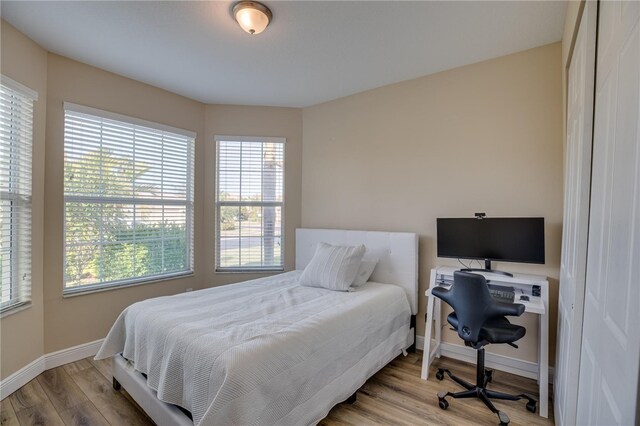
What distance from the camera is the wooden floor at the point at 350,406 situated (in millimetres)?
2021

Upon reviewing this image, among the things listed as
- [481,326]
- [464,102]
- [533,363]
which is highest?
[464,102]

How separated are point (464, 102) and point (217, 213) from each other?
304 cm

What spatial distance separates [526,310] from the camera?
216 cm

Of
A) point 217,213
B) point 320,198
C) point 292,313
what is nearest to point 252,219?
point 217,213

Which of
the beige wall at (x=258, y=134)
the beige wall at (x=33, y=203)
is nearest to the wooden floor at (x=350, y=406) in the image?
the beige wall at (x=33, y=203)

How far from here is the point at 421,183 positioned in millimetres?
3162

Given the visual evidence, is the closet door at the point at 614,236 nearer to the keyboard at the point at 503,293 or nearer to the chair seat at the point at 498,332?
the chair seat at the point at 498,332

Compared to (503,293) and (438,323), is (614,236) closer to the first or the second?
(503,293)

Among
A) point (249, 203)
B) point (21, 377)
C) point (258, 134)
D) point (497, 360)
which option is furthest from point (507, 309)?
point (21, 377)

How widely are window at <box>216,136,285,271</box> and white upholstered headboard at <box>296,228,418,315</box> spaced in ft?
2.83

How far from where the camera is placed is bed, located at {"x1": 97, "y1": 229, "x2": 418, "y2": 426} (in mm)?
1535

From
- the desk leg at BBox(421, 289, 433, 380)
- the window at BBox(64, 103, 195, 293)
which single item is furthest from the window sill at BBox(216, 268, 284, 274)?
the desk leg at BBox(421, 289, 433, 380)

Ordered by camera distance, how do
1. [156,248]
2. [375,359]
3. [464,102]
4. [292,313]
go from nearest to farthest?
1. [292,313]
2. [375,359]
3. [464,102]
4. [156,248]

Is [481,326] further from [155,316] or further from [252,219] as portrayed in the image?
[252,219]
